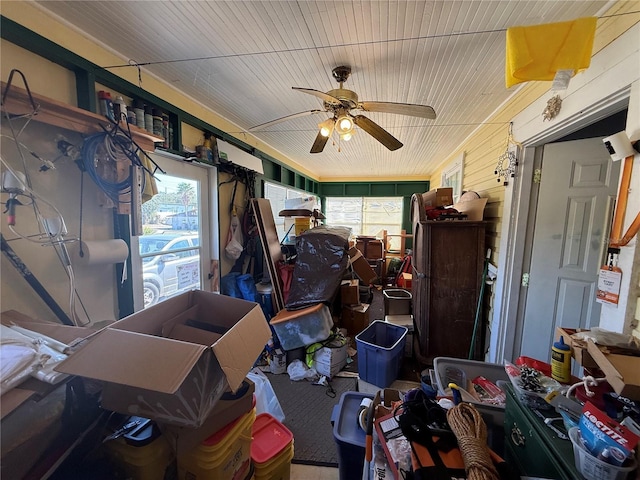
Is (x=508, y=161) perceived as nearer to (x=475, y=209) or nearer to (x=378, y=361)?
(x=475, y=209)

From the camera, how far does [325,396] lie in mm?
2217

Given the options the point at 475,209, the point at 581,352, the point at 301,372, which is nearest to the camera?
the point at 581,352

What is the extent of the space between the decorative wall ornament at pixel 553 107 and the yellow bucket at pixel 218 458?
8.08 feet

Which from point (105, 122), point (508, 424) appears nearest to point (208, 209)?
point (105, 122)

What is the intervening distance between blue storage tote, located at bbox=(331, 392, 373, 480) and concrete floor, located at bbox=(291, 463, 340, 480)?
0.85ft

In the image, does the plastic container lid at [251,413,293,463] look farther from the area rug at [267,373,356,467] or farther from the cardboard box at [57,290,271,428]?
the cardboard box at [57,290,271,428]

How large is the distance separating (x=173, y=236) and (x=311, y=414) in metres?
1.95

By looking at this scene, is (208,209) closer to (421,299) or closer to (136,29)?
(136,29)

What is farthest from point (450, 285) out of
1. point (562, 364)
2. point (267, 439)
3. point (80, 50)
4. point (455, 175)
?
point (80, 50)

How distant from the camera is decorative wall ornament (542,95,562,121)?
5.06 ft

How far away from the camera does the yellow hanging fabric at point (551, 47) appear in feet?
3.49

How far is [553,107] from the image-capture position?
157cm

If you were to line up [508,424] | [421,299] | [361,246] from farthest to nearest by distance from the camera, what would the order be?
[361,246] < [421,299] < [508,424]

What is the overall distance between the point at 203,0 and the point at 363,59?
3.19ft
